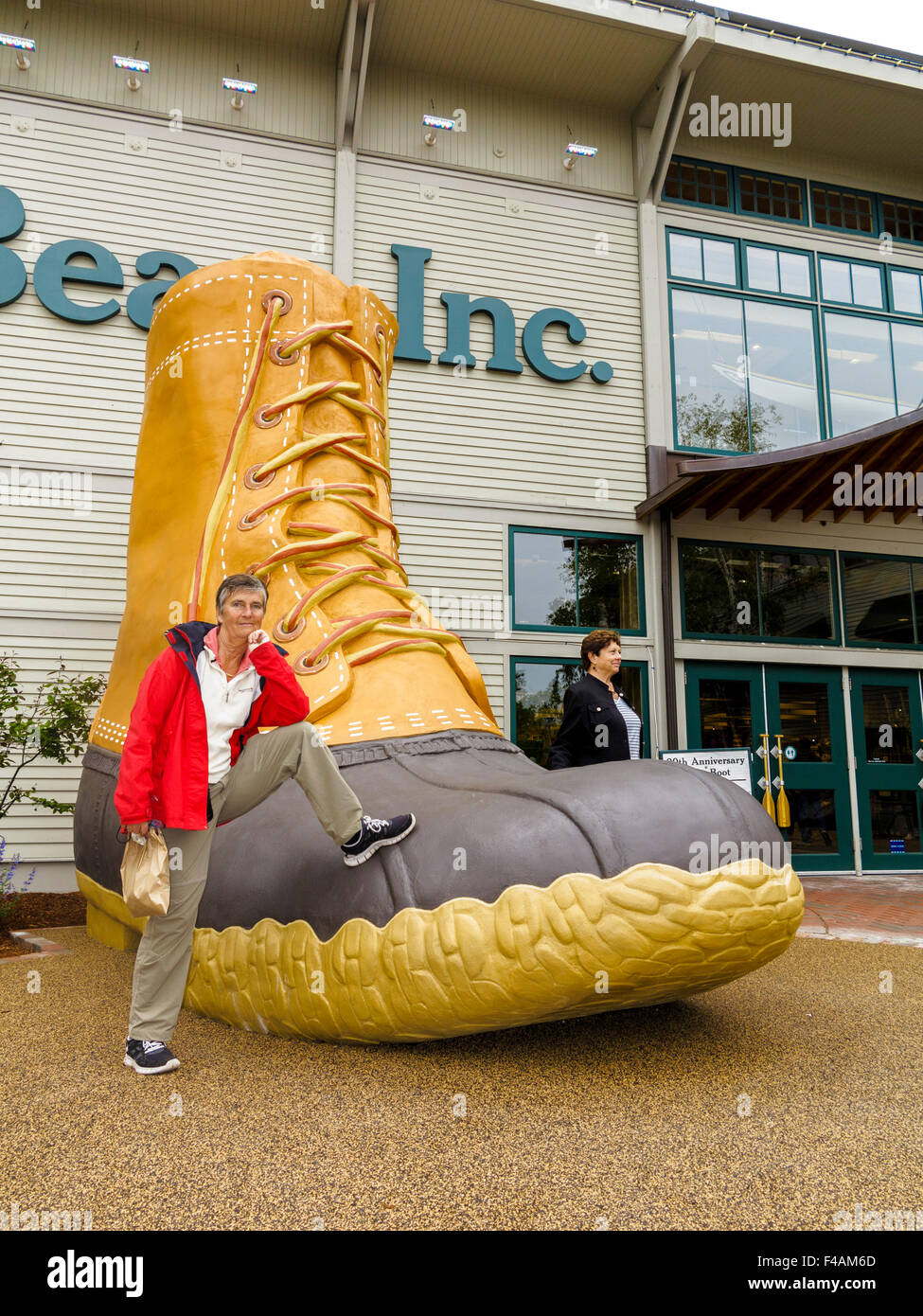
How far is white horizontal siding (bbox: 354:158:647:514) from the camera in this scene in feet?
23.1

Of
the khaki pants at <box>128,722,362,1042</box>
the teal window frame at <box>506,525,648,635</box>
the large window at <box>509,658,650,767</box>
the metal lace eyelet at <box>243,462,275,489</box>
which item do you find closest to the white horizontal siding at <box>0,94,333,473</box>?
the teal window frame at <box>506,525,648,635</box>

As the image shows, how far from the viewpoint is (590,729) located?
3172 mm

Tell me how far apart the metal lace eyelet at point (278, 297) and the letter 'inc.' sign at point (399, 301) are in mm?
4055

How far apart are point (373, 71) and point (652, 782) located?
786cm

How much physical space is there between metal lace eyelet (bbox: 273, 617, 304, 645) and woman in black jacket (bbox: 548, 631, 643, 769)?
1203mm

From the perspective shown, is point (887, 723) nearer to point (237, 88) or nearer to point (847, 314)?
point (847, 314)

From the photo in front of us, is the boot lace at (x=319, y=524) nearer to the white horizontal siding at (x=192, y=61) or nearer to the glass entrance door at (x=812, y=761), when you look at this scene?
the white horizontal siding at (x=192, y=61)

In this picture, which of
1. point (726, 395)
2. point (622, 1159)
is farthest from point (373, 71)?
point (622, 1159)

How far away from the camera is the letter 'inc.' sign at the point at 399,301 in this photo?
6.25 m

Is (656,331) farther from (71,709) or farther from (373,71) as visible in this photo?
(71,709)

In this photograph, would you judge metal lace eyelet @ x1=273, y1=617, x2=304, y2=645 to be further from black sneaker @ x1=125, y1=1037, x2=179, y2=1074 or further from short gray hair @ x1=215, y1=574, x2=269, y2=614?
black sneaker @ x1=125, y1=1037, x2=179, y2=1074

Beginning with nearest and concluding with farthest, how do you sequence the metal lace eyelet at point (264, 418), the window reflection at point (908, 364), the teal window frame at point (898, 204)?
the metal lace eyelet at point (264, 418) < the window reflection at point (908, 364) < the teal window frame at point (898, 204)

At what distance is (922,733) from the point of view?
26.5 feet

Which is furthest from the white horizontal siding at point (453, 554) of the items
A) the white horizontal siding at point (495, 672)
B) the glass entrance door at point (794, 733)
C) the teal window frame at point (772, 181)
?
the teal window frame at point (772, 181)
